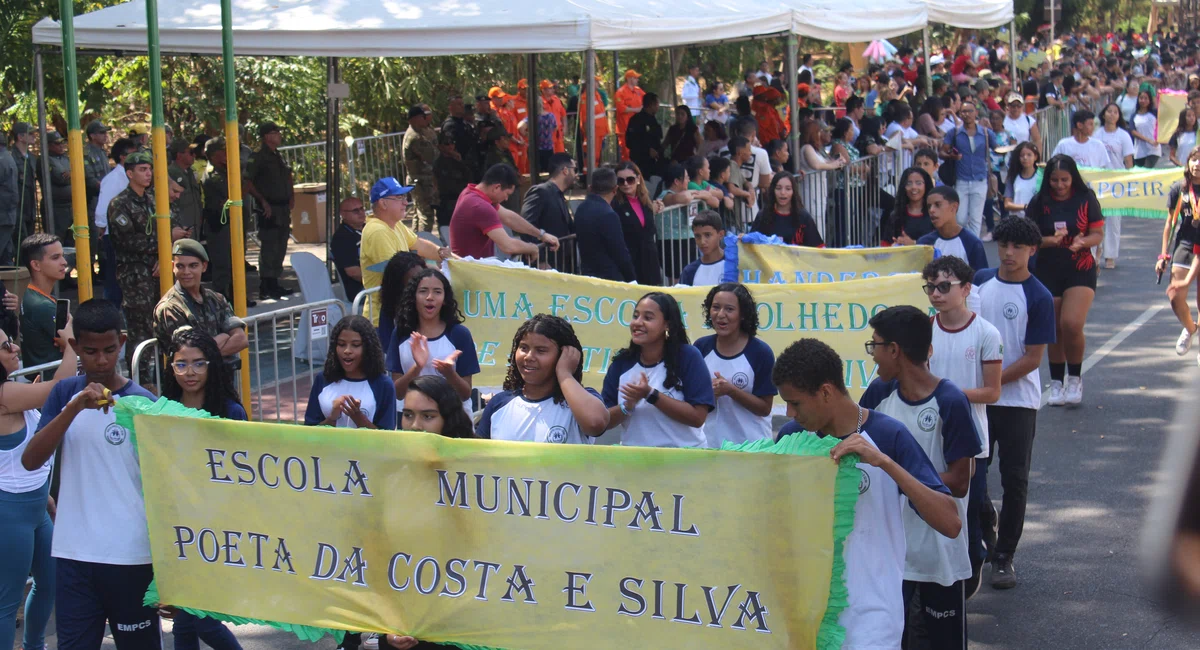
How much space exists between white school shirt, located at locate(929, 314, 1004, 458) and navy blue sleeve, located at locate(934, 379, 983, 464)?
972 millimetres

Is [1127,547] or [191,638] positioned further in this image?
[1127,547]

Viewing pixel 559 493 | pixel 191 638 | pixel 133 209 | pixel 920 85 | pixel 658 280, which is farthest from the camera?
pixel 920 85

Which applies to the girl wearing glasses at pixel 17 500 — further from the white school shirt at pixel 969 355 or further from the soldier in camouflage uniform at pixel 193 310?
the white school shirt at pixel 969 355

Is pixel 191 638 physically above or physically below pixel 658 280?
below

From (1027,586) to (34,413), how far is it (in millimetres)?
4689

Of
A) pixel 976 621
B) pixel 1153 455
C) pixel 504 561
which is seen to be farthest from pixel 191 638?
pixel 1153 455

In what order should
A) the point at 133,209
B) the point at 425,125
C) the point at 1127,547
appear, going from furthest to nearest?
the point at 425,125 → the point at 133,209 → the point at 1127,547

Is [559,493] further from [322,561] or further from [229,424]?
[229,424]

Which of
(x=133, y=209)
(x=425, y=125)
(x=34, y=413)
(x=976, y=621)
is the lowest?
(x=976, y=621)

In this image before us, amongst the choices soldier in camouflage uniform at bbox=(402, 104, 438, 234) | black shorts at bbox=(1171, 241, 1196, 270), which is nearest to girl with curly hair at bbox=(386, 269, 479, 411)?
black shorts at bbox=(1171, 241, 1196, 270)

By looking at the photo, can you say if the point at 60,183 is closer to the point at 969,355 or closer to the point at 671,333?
the point at 671,333

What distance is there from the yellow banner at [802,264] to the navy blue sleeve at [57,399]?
461 cm

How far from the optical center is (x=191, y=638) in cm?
508

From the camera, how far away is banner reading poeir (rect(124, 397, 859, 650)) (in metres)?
4.13
